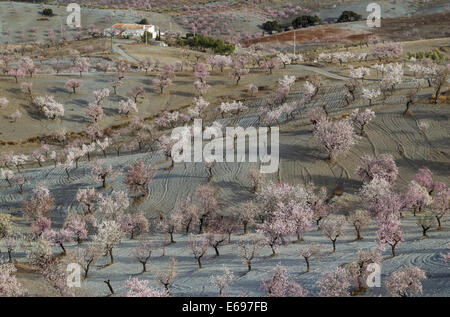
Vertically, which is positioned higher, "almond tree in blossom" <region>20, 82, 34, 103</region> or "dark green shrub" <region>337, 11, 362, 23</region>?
"dark green shrub" <region>337, 11, 362, 23</region>

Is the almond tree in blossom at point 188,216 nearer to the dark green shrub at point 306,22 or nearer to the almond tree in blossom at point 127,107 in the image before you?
the almond tree in blossom at point 127,107

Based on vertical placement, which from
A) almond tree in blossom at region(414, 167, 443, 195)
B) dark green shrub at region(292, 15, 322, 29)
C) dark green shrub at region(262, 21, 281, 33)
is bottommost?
almond tree in blossom at region(414, 167, 443, 195)

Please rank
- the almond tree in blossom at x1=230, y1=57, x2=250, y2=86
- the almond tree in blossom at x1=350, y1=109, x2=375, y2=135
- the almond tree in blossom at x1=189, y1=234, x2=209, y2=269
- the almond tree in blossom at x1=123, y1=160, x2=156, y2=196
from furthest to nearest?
the almond tree in blossom at x1=230, y1=57, x2=250, y2=86
the almond tree in blossom at x1=350, y1=109, x2=375, y2=135
the almond tree in blossom at x1=123, y1=160, x2=156, y2=196
the almond tree in blossom at x1=189, y1=234, x2=209, y2=269

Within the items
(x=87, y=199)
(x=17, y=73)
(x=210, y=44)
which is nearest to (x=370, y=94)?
(x=87, y=199)

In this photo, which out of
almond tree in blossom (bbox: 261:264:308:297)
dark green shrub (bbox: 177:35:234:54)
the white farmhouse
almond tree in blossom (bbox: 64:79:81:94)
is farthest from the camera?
the white farmhouse

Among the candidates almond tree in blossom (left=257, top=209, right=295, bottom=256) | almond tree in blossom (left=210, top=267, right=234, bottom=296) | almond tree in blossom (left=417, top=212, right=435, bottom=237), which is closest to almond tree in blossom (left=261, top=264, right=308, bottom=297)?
almond tree in blossom (left=210, top=267, right=234, bottom=296)

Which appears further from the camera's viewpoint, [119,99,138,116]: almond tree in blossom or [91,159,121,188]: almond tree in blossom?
[119,99,138,116]: almond tree in blossom

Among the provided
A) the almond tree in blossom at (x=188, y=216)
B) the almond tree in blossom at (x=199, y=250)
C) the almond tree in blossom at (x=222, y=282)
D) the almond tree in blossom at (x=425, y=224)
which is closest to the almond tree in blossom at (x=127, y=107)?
the almond tree in blossom at (x=188, y=216)

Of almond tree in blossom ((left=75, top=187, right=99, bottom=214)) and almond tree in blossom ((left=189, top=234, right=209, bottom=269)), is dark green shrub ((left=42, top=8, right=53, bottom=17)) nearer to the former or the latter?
almond tree in blossom ((left=75, top=187, right=99, bottom=214))

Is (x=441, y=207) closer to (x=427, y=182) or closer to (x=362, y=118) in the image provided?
(x=427, y=182)
